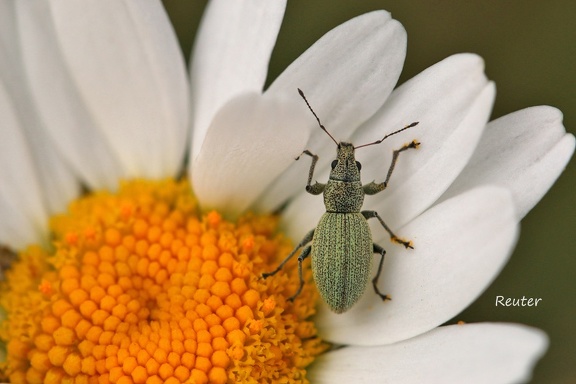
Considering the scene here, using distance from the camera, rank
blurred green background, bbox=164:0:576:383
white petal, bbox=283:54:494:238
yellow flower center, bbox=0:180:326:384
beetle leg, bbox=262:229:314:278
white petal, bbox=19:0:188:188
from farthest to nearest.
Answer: blurred green background, bbox=164:0:576:383
white petal, bbox=19:0:188:188
beetle leg, bbox=262:229:314:278
yellow flower center, bbox=0:180:326:384
white petal, bbox=283:54:494:238

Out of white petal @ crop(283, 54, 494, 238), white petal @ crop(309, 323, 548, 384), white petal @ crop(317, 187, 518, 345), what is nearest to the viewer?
white petal @ crop(309, 323, 548, 384)

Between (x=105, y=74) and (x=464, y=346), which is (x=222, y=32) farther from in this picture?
(x=464, y=346)

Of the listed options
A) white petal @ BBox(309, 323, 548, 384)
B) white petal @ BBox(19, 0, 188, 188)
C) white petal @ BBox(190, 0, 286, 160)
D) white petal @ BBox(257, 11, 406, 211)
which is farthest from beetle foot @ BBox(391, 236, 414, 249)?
white petal @ BBox(19, 0, 188, 188)

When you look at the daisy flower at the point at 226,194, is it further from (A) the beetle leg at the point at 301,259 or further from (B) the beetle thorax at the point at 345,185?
(B) the beetle thorax at the point at 345,185

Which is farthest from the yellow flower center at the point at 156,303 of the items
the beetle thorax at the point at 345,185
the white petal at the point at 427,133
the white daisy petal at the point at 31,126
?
the white petal at the point at 427,133

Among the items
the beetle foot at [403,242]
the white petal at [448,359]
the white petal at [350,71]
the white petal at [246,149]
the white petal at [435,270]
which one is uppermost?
the white petal at [350,71]

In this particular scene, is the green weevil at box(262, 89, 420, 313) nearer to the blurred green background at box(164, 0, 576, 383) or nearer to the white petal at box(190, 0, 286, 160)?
the white petal at box(190, 0, 286, 160)
